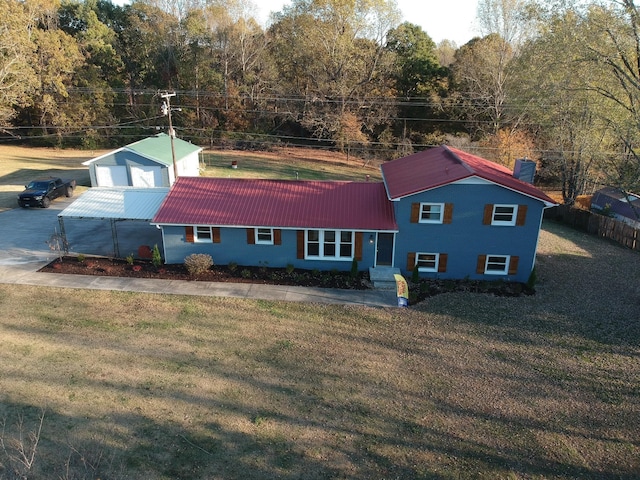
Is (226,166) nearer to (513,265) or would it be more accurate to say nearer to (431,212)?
(431,212)

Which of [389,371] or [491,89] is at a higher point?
[491,89]

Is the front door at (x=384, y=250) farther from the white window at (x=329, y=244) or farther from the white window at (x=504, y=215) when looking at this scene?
the white window at (x=504, y=215)

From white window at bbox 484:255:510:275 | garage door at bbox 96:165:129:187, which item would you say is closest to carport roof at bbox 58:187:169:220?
garage door at bbox 96:165:129:187

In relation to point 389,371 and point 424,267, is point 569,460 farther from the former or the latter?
point 424,267

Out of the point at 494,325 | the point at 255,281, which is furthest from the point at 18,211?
the point at 494,325

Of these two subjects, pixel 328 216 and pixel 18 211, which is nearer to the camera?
pixel 328 216

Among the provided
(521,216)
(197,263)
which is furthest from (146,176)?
(521,216)
